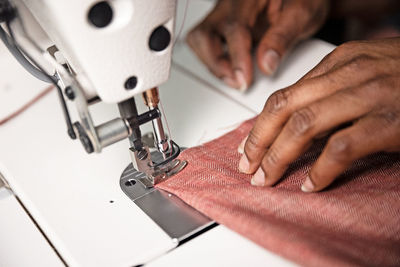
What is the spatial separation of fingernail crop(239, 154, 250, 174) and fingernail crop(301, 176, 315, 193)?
100 millimetres

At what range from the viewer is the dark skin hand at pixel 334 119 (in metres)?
0.66

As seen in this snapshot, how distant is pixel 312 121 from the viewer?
0.67m

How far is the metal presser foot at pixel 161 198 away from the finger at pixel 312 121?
147 mm

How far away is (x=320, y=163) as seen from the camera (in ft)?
2.17

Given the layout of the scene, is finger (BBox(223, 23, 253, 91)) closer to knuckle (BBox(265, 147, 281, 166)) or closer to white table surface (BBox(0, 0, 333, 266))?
white table surface (BBox(0, 0, 333, 266))

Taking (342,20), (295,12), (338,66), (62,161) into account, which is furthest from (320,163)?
(342,20)

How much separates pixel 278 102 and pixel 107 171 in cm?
33

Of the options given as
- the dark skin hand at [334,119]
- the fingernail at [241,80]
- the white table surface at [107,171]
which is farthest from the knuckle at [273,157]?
the fingernail at [241,80]

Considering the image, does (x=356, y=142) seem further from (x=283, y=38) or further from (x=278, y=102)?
(x=283, y=38)

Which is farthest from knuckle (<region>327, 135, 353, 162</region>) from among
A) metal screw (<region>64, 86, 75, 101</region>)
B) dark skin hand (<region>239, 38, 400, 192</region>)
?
metal screw (<region>64, 86, 75, 101</region>)

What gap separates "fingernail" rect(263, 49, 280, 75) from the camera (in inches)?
41.3

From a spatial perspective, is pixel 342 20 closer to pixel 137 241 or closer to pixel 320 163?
pixel 320 163

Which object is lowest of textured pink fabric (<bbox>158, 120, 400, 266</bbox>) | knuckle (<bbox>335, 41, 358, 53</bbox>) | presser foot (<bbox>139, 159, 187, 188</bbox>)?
textured pink fabric (<bbox>158, 120, 400, 266</bbox>)

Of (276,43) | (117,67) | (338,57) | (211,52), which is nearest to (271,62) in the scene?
(276,43)
